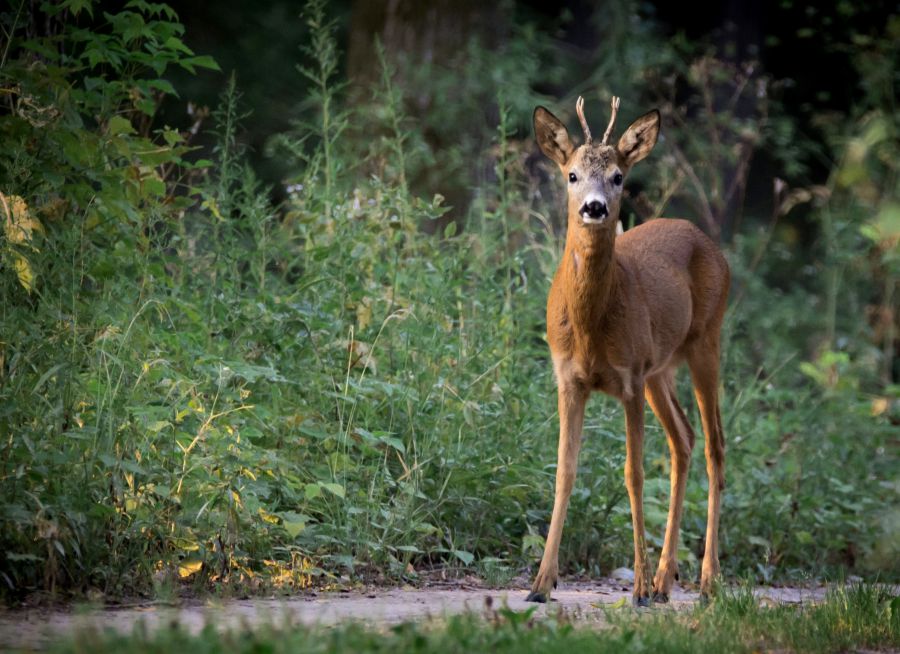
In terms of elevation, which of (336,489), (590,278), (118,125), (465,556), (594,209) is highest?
(118,125)

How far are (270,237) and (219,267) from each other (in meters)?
0.57

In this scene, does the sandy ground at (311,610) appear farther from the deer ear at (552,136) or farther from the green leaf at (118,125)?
the green leaf at (118,125)

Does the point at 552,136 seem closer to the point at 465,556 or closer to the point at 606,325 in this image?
the point at 606,325

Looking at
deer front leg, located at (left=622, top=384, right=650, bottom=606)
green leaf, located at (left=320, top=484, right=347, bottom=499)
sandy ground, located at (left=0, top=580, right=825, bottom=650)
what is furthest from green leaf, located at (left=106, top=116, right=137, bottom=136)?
deer front leg, located at (left=622, top=384, right=650, bottom=606)

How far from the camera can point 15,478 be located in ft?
17.0

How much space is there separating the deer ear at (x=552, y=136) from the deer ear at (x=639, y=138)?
0.83 feet

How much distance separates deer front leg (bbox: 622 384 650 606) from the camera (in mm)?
6133

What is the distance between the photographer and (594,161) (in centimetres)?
630

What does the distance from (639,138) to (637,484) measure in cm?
165

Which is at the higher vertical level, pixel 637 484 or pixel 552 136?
pixel 552 136

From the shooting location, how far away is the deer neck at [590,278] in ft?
20.5

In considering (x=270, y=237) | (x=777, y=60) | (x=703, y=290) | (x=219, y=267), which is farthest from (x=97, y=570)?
(x=777, y=60)

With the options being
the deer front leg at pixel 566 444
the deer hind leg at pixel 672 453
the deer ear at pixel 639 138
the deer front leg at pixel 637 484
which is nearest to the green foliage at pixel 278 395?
the deer hind leg at pixel 672 453

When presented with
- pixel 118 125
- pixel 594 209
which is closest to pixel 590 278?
pixel 594 209
